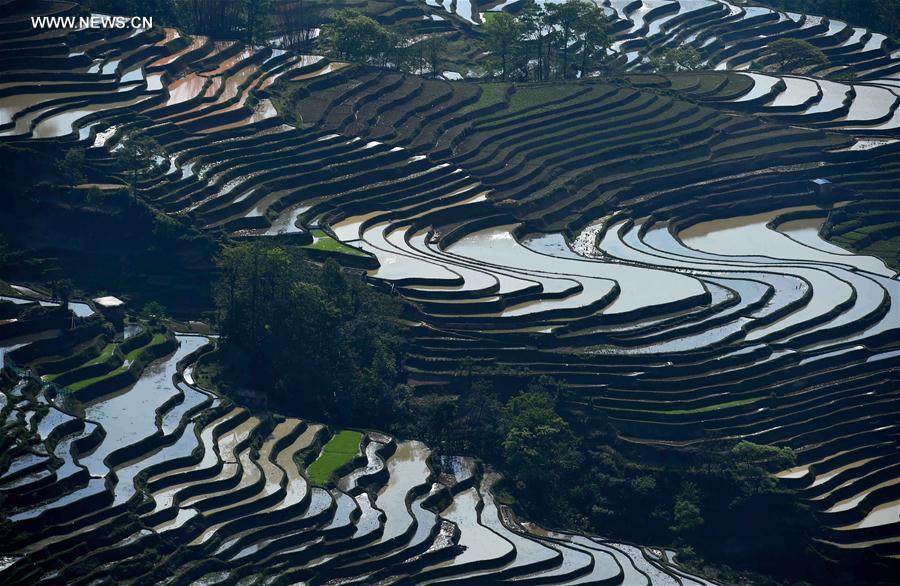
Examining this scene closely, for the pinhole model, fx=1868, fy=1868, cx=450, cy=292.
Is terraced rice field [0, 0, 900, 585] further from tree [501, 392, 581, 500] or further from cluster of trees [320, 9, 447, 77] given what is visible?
cluster of trees [320, 9, 447, 77]

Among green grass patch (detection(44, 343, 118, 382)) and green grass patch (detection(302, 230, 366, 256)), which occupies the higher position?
green grass patch (detection(302, 230, 366, 256))

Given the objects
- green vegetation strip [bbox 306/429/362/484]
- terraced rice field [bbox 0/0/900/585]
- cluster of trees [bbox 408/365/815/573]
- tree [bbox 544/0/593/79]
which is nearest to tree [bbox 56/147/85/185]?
terraced rice field [bbox 0/0/900/585]

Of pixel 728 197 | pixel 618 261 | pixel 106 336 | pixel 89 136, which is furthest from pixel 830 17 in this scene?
pixel 106 336

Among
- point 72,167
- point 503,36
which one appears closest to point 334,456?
point 72,167

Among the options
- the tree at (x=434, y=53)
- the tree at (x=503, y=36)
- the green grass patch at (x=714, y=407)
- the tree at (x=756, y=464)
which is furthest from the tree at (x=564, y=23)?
the tree at (x=756, y=464)

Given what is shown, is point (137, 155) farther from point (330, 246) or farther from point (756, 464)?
point (756, 464)

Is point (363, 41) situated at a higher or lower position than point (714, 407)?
higher

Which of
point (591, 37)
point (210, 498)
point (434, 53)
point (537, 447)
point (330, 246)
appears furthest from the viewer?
point (591, 37)
